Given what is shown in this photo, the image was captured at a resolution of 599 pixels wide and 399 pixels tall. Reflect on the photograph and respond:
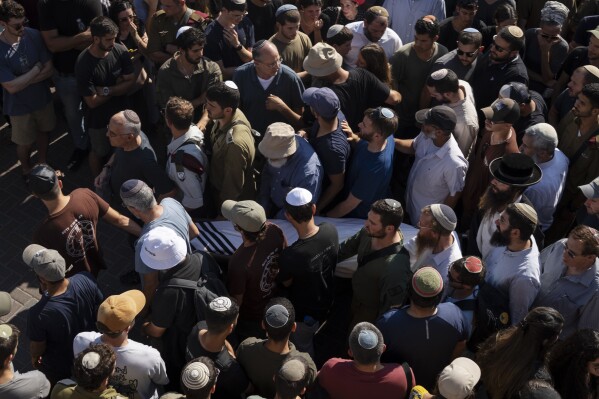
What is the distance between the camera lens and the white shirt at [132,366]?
4.42 m

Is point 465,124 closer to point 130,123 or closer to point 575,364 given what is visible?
point 575,364

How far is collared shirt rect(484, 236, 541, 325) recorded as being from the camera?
4.88 m

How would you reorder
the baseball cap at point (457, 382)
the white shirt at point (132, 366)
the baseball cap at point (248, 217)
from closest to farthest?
the baseball cap at point (457, 382)
the white shirt at point (132, 366)
the baseball cap at point (248, 217)

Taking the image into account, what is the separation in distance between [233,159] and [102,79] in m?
2.16

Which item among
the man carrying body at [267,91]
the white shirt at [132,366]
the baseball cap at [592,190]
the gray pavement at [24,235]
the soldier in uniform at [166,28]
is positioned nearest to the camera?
the white shirt at [132,366]

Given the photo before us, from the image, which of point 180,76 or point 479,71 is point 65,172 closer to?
point 180,76

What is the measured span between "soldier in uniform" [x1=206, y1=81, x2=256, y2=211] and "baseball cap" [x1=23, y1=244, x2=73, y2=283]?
1781 millimetres

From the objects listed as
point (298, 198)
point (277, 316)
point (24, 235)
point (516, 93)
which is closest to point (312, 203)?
point (298, 198)

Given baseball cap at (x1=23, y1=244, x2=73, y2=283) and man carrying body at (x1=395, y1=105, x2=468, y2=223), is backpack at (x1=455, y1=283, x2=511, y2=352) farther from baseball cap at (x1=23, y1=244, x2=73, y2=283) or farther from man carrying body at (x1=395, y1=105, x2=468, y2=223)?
baseball cap at (x1=23, y1=244, x2=73, y2=283)

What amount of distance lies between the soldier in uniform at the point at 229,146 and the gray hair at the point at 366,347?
7.36 feet

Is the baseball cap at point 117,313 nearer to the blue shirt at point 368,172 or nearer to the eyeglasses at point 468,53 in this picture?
the blue shirt at point 368,172

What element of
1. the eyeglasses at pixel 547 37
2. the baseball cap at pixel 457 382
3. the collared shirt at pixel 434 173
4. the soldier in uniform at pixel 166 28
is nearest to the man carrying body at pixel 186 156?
the soldier in uniform at pixel 166 28

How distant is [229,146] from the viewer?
5844 mm

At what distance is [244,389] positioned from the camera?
4492 mm
